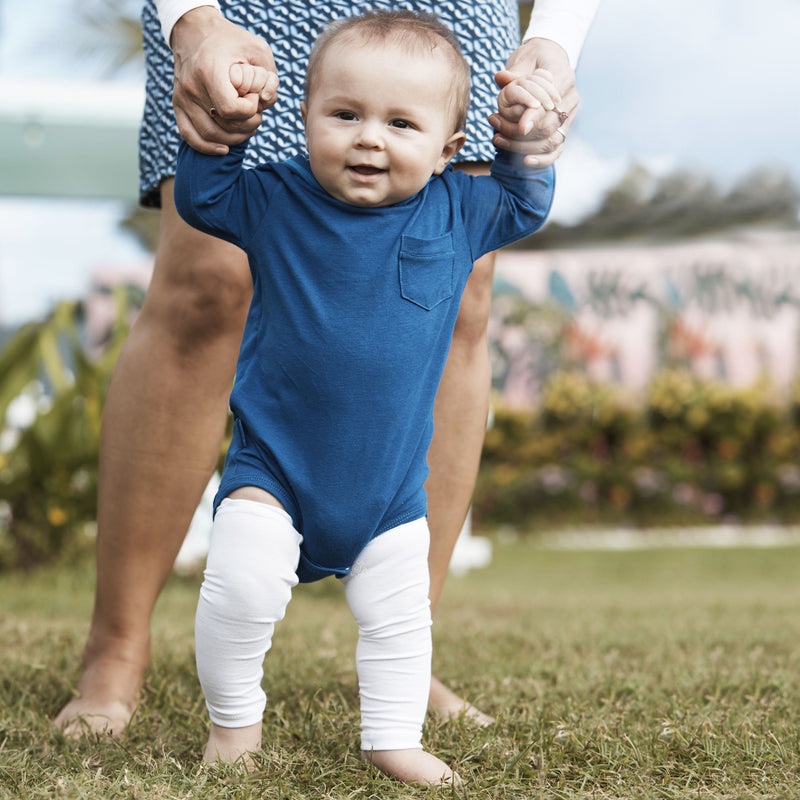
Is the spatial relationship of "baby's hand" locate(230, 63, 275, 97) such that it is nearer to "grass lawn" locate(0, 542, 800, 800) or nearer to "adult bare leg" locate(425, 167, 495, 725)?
"adult bare leg" locate(425, 167, 495, 725)

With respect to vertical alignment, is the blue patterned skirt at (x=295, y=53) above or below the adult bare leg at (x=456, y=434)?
above

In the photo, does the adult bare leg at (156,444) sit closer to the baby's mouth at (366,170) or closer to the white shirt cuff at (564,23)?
the baby's mouth at (366,170)

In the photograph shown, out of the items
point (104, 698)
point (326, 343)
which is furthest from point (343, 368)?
point (104, 698)

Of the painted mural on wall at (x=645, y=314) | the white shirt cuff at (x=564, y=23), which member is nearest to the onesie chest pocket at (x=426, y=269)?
the white shirt cuff at (x=564, y=23)

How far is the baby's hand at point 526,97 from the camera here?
1.40 meters

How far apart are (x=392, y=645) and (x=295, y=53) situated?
1.03 meters

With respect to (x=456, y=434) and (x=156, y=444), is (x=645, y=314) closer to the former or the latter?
(x=456, y=434)

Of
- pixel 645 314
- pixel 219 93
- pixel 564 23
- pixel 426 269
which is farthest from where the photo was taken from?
pixel 645 314

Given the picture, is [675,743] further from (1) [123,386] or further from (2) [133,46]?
(2) [133,46]

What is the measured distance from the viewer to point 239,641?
4.61 feet

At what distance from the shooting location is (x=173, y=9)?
4.92 ft

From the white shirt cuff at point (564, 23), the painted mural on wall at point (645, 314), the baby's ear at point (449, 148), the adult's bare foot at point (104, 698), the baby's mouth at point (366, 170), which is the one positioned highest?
the white shirt cuff at point (564, 23)

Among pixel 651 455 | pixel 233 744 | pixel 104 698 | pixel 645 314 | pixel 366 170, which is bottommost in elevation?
pixel 651 455

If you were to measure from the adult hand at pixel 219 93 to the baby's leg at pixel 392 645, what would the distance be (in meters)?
0.61
